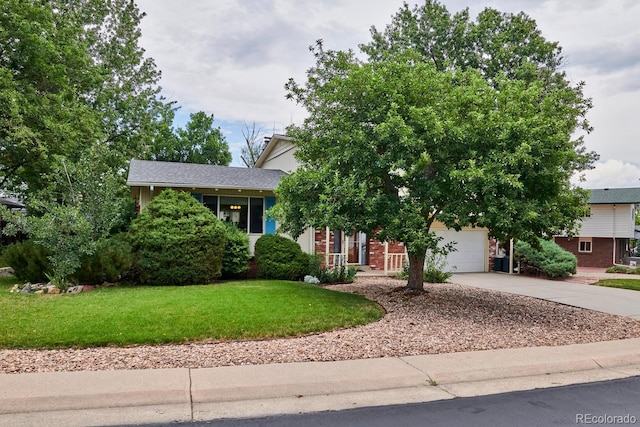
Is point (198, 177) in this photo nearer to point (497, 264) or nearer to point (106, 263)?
point (106, 263)

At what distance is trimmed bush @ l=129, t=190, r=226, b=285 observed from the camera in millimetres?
10883

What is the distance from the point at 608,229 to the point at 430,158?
23.5 meters

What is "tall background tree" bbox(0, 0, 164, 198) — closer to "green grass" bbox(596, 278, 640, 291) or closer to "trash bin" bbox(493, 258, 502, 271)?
"trash bin" bbox(493, 258, 502, 271)

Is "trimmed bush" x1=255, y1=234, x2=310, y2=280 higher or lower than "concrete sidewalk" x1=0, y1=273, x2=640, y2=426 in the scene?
higher

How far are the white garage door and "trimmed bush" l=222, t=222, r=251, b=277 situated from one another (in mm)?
8708

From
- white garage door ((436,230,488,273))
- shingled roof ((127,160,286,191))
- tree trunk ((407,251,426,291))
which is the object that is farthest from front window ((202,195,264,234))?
white garage door ((436,230,488,273))

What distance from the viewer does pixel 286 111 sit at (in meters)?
31.0

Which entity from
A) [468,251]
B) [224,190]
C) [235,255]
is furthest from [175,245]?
[468,251]

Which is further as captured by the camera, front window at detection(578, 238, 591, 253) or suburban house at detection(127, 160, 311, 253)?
front window at detection(578, 238, 591, 253)

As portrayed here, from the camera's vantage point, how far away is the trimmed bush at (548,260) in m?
16.7

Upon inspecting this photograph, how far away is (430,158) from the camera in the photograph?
7.78 metres

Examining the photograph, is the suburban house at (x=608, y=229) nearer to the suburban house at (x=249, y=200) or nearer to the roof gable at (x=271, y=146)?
the suburban house at (x=249, y=200)

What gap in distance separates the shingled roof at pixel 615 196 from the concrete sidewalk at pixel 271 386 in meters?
23.2

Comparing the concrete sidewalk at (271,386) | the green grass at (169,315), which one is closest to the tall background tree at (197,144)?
the green grass at (169,315)
